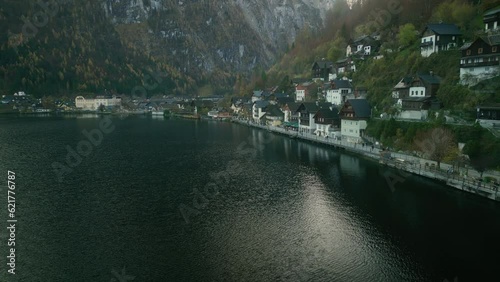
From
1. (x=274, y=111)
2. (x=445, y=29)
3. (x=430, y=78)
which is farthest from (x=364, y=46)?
(x=430, y=78)

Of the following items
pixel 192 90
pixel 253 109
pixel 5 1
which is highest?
pixel 5 1

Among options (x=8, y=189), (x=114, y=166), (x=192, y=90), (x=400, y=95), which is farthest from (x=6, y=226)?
(x=192, y=90)

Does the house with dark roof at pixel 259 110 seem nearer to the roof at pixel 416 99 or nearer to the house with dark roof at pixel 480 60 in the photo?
the roof at pixel 416 99

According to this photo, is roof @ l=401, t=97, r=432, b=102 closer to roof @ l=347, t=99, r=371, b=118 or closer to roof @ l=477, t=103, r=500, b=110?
roof @ l=347, t=99, r=371, b=118

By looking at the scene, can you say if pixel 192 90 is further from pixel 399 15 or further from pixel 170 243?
pixel 170 243

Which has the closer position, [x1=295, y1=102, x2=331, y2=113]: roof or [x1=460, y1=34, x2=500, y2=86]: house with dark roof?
[x1=460, y1=34, x2=500, y2=86]: house with dark roof

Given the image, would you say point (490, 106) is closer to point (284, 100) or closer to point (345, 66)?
point (345, 66)

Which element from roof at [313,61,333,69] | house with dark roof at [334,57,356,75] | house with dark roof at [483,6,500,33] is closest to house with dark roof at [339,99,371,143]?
house with dark roof at [483,6,500,33]
